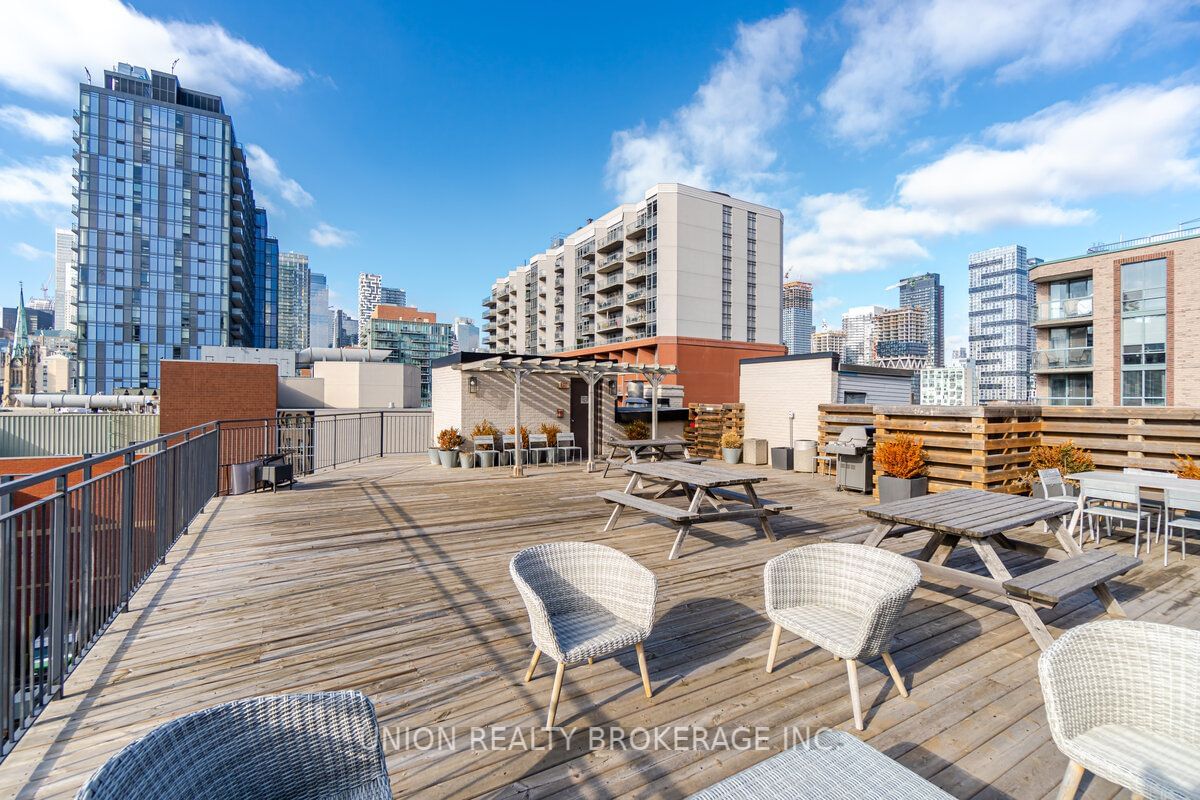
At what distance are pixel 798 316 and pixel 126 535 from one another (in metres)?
187

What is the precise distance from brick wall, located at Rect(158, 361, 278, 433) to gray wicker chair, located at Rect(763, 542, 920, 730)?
66.2 feet

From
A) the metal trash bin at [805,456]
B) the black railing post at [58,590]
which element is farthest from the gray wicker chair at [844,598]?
the metal trash bin at [805,456]

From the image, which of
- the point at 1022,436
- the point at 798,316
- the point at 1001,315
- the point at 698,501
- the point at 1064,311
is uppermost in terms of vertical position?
the point at 798,316

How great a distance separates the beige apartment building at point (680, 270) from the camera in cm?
3909

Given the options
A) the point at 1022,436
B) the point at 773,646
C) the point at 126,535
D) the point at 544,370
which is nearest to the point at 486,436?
the point at 544,370

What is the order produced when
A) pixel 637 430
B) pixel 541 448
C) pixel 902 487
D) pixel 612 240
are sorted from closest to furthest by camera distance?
pixel 902 487
pixel 541 448
pixel 637 430
pixel 612 240

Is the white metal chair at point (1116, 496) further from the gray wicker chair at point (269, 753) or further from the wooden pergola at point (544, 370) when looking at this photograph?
the wooden pergola at point (544, 370)

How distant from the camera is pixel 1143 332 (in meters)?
25.8

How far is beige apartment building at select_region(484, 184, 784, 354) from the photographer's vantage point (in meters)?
39.1

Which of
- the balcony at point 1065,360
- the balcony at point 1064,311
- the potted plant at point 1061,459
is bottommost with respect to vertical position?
the potted plant at point 1061,459

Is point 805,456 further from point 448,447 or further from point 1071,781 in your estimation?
point 1071,781

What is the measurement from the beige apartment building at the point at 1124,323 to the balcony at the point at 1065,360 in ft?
0.14

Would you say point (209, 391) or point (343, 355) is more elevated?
point (343, 355)

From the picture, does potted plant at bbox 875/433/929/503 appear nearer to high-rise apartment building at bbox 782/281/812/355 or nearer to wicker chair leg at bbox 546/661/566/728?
wicker chair leg at bbox 546/661/566/728
